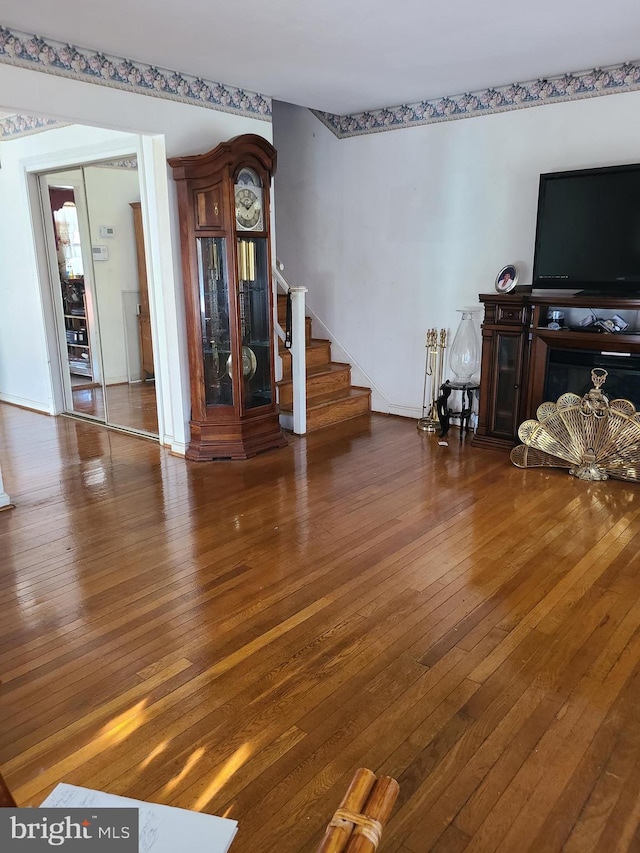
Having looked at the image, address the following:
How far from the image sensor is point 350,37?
144 inches

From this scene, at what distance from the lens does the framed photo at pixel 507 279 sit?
4.73 m

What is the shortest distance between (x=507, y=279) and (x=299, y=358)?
5.76 feet

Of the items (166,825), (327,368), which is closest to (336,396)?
(327,368)

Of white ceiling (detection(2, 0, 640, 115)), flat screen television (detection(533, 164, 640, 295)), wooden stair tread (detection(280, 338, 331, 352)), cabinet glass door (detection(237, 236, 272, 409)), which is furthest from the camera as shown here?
wooden stair tread (detection(280, 338, 331, 352))

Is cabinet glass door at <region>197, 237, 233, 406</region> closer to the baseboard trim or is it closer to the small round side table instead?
the small round side table

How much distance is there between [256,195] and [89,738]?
3813mm

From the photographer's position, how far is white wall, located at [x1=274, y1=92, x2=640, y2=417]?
4.74 m

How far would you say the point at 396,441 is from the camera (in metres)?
5.24

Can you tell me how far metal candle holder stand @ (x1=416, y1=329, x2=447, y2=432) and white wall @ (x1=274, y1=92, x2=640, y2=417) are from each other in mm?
114

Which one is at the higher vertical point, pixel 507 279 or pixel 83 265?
pixel 83 265

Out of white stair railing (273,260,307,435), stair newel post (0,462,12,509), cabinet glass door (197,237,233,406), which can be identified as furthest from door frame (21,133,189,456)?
stair newel post (0,462,12,509)

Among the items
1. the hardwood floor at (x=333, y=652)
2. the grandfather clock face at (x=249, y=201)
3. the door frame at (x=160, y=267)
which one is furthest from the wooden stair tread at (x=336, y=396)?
the grandfather clock face at (x=249, y=201)

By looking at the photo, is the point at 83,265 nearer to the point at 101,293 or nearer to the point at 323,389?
the point at 101,293

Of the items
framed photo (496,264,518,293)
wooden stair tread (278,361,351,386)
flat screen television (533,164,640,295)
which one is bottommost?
wooden stair tread (278,361,351,386)
